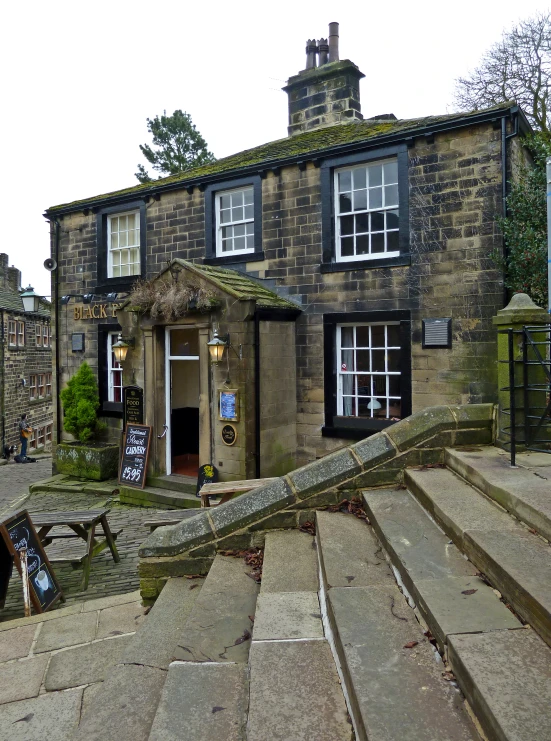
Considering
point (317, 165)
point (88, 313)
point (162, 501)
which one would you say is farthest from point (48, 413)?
point (317, 165)

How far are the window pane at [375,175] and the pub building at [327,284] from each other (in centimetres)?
3

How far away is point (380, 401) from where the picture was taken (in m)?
10.3

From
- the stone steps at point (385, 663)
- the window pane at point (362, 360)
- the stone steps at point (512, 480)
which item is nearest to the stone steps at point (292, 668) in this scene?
the stone steps at point (385, 663)

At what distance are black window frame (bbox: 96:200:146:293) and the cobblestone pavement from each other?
4.96 meters

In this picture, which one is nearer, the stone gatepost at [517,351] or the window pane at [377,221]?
the stone gatepost at [517,351]

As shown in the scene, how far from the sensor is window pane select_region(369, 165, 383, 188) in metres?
10.2

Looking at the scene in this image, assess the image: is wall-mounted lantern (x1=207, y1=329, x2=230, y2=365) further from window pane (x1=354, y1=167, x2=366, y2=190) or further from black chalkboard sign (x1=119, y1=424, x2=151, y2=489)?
window pane (x1=354, y1=167, x2=366, y2=190)

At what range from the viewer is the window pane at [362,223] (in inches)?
407

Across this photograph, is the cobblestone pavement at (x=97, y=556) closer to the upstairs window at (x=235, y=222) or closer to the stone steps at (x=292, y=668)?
the stone steps at (x=292, y=668)

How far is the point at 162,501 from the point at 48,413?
2399cm

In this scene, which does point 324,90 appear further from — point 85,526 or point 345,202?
point 85,526

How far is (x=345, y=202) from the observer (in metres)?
10.6

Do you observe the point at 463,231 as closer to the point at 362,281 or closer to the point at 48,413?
the point at 362,281

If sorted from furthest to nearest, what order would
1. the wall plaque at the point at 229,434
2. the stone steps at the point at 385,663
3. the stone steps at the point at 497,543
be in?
1. the wall plaque at the point at 229,434
2. the stone steps at the point at 497,543
3. the stone steps at the point at 385,663
